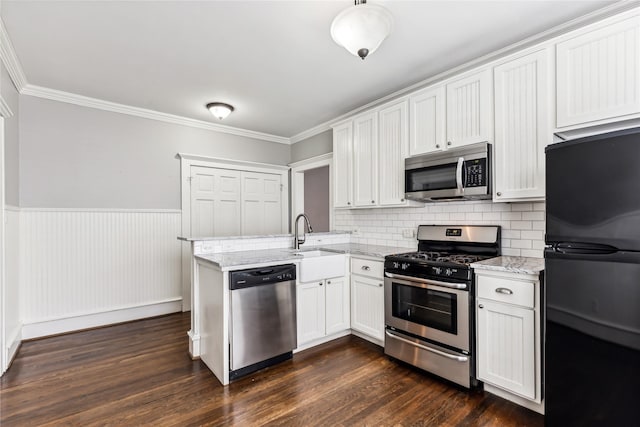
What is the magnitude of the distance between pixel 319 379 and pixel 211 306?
1.06m

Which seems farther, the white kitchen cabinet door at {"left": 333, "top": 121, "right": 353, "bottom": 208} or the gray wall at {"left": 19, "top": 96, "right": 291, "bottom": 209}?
the white kitchen cabinet door at {"left": 333, "top": 121, "right": 353, "bottom": 208}

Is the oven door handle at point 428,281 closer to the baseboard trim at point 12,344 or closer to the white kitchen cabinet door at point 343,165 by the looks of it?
the white kitchen cabinet door at point 343,165

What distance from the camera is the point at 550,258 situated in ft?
5.51

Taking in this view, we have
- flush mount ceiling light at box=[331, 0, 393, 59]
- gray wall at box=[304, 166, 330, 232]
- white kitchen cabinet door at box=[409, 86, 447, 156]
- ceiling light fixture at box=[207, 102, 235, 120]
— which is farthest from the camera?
gray wall at box=[304, 166, 330, 232]

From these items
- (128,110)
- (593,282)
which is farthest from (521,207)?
(128,110)

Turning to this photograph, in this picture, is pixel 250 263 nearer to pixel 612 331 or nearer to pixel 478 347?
pixel 478 347

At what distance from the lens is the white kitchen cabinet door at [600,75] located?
71.7 inches

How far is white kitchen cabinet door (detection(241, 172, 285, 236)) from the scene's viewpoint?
16.2 feet

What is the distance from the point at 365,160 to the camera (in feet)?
11.5

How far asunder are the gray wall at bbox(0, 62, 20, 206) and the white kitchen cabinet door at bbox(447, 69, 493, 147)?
381 centimetres

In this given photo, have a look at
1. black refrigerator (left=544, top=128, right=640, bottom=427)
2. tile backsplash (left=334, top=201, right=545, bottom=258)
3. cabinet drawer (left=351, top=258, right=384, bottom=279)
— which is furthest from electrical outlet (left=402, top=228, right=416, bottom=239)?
black refrigerator (left=544, top=128, right=640, bottom=427)

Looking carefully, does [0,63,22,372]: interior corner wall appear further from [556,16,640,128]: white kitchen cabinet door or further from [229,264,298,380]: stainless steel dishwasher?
[556,16,640,128]: white kitchen cabinet door

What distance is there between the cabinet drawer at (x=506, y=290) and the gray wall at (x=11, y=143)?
156 inches

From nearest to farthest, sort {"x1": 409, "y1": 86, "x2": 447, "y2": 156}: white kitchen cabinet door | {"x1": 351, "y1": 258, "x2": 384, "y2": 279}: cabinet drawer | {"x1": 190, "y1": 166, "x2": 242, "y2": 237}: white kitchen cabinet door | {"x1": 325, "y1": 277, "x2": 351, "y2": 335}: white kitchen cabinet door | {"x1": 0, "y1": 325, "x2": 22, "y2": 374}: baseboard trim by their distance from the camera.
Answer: {"x1": 0, "y1": 325, "x2": 22, "y2": 374}: baseboard trim, {"x1": 409, "y1": 86, "x2": 447, "y2": 156}: white kitchen cabinet door, {"x1": 351, "y1": 258, "x2": 384, "y2": 279}: cabinet drawer, {"x1": 325, "y1": 277, "x2": 351, "y2": 335}: white kitchen cabinet door, {"x1": 190, "y1": 166, "x2": 242, "y2": 237}: white kitchen cabinet door
